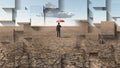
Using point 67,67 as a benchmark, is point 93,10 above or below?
above

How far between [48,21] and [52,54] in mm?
4471

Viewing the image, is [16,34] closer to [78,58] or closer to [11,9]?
Answer: [78,58]

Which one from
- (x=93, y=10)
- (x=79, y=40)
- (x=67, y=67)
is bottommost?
(x=67, y=67)

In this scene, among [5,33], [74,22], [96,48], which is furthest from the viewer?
[74,22]

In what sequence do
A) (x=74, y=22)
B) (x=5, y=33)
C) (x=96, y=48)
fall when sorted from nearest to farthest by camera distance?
(x=96, y=48), (x=5, y=33), (x=74, y=22)

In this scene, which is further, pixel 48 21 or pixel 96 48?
pixel 48 21

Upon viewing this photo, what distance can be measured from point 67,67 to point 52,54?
0.53 metres

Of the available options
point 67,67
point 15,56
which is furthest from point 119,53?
point 15,56

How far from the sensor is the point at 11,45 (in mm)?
11555

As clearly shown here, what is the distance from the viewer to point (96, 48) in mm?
11438

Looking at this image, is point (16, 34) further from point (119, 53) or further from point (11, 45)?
point (119, 53)

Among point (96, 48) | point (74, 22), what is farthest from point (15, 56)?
point (74, 22)

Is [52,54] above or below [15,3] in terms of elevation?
below

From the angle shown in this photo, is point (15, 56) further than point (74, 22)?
No
